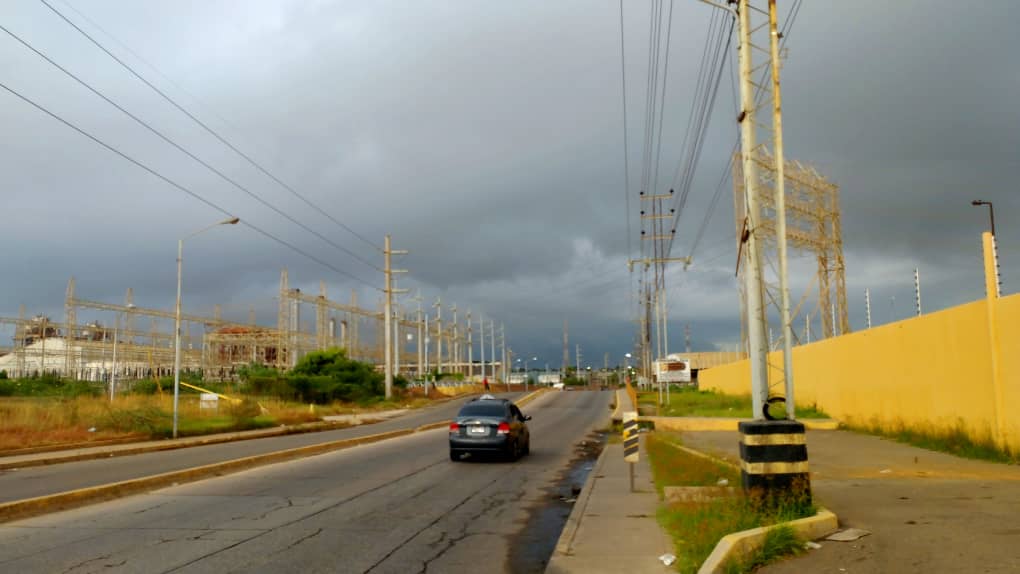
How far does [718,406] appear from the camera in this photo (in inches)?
1722

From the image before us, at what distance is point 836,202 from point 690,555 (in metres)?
36.1

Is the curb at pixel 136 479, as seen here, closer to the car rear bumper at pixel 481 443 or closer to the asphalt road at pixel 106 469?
the asphalt road at pixel 106 469

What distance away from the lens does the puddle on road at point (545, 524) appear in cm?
941

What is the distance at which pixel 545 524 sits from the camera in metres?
12.2

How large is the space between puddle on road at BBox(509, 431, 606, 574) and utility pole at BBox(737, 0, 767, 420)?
3557 millimetres

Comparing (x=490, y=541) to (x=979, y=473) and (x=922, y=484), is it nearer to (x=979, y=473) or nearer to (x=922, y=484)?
(x=922, y=484)

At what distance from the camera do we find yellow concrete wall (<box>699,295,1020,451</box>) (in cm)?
1512

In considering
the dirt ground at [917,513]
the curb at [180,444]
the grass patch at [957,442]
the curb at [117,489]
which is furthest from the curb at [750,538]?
the curb at [180,444]

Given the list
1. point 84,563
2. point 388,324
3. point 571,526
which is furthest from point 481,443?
point 388,324

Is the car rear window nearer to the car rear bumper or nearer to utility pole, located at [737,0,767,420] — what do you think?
the car rear bumper

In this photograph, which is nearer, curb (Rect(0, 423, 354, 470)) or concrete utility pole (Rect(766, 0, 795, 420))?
concrete utility pole (Rect(766, 0, 795, 420))

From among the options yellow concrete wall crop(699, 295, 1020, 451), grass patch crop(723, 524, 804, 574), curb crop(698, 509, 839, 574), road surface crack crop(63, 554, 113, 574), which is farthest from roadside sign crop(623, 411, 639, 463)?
road surface crack crop(63, 554, 113, 574)

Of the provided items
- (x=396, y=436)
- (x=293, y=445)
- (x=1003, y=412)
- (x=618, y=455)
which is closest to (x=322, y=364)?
(x=396, y=436)

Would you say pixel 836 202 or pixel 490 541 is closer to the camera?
pixel 490 541
